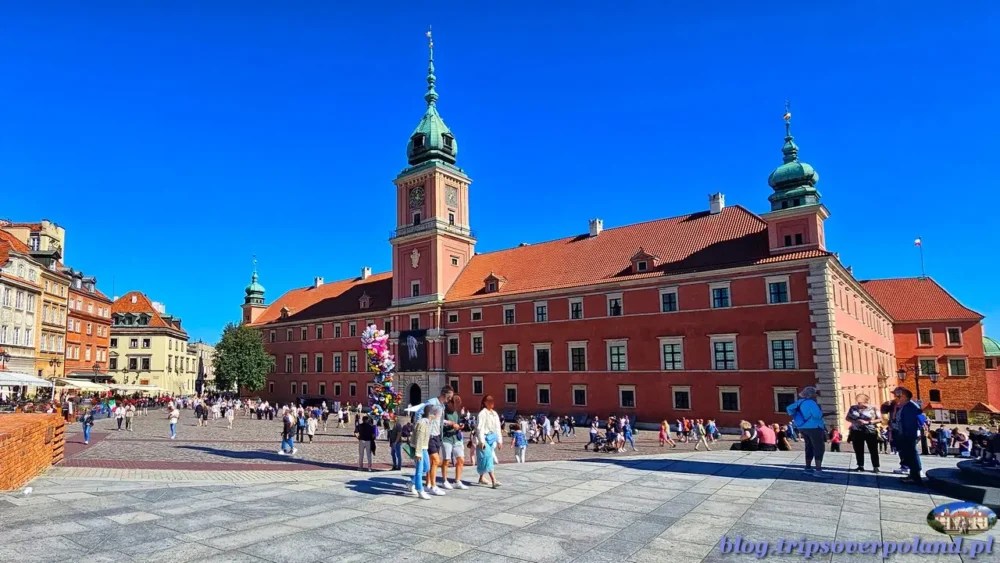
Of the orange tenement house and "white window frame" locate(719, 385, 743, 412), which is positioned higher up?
the orange tenement house

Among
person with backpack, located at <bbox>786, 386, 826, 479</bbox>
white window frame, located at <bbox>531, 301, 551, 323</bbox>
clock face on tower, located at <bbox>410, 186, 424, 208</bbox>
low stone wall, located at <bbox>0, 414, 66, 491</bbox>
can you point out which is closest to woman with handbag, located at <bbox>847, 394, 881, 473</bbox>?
person with backpack, located at <bbox>786, 386, 826, 479</bbox>

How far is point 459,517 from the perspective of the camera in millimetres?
9109

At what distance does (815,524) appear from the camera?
8.34 m

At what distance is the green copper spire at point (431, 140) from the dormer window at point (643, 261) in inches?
899

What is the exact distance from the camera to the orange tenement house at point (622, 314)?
3241 centimetres

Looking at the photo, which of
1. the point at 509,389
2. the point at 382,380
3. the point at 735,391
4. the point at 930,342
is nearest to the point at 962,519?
the point at 382,380

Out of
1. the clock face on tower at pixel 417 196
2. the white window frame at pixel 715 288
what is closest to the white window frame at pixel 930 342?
→ the white window frame at pixel 715 288

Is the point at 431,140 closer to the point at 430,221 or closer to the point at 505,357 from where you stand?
the point at 430,221

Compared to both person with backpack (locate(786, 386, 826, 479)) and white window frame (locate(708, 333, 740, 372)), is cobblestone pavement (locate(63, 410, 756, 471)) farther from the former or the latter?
person with backpack (locate(786, 386, 826, 479))

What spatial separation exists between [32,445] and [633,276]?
3208 centimetres

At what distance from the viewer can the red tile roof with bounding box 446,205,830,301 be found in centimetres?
3575

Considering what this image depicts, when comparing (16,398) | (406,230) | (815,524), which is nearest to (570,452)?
(815,524)

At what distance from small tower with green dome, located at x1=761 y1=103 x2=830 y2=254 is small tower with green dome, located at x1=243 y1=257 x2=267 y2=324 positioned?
193ft

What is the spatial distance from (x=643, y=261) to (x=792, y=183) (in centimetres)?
974
